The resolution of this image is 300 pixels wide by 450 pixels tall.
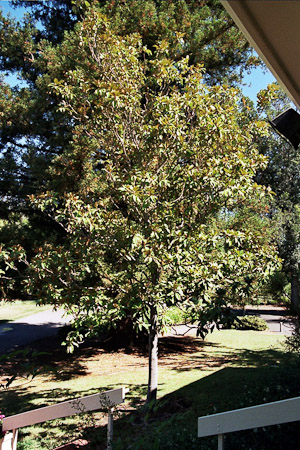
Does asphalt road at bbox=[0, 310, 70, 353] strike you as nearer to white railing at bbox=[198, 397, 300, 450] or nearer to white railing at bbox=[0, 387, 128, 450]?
white railing at bbox=[0, 387, 128, 450]

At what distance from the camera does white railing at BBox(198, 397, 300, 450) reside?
1895 millimetres

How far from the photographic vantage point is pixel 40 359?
10227 millimetres

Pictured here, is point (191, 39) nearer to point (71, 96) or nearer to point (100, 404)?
point (71, 96)

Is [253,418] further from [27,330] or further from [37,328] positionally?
[37,328]

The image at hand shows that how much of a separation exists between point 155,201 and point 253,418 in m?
3.19

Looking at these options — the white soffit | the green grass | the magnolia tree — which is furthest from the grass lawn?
the green grass

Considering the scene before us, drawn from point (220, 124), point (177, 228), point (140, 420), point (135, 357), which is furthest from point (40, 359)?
point (220, 124)

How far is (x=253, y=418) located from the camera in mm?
1963

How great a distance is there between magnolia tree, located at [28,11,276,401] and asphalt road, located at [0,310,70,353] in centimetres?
546

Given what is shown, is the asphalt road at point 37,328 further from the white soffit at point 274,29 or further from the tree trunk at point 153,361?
the white soffit at point 274,29

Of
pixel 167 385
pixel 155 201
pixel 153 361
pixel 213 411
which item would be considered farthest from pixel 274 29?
pixel 167 385

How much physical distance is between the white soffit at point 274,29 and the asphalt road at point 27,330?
31.2 feet

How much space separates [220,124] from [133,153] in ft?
4.57

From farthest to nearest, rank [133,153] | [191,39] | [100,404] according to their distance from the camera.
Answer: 1. [191,39]
2. [133,153]
3. [100,404]
